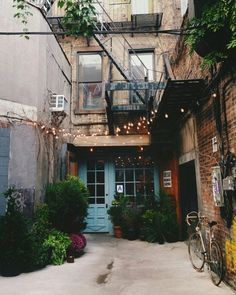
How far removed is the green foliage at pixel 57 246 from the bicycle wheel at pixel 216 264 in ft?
10.4

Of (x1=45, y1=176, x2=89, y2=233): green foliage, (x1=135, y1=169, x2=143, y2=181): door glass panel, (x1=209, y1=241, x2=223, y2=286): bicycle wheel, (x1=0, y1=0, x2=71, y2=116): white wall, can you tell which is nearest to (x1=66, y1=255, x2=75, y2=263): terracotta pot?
(x1=45, y1=176, x2=89, y2=233): green foliage

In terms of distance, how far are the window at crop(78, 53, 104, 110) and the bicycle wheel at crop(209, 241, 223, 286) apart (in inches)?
Result: 277

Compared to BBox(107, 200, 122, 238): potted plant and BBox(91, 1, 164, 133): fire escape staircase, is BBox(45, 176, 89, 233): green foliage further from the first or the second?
BBox(91, 1, 164, 133): fire escape staircase

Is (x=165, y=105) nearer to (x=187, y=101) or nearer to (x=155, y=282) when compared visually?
(x=187, y=101)

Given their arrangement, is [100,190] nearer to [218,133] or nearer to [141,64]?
[141,64]

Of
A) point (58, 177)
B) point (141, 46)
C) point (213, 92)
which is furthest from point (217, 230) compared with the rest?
point (141, 46)

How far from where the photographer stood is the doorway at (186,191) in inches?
374

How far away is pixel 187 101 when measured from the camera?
6930 millimetres

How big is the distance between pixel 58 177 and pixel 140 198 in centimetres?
318

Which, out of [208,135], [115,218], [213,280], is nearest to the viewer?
[213,280]

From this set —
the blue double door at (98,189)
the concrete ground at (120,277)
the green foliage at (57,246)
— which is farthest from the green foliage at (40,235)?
the blue double door at (98,189)

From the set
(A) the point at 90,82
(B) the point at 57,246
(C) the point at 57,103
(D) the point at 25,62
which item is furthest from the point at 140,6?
(B) the point at 57,246

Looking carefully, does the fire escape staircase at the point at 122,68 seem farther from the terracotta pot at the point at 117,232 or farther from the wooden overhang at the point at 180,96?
the terracotta pot at the point at 117,232

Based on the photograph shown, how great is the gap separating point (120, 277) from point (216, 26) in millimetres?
4592
